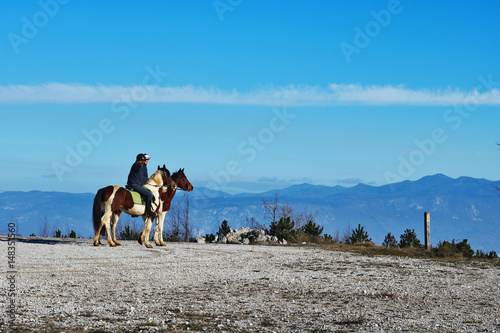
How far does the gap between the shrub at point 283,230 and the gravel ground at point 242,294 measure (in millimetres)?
10705

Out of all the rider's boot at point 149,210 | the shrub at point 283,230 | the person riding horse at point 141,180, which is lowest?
the shrub at point 283,230

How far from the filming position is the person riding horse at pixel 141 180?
20688mm

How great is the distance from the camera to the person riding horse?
2069 centimetres

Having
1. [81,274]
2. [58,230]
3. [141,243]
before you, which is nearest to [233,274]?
[81,274]

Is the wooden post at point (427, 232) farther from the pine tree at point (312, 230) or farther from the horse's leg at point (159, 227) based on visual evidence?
the horse's leg at point (159, 227)

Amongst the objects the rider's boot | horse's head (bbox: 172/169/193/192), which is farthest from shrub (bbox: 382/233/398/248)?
the rider's boot

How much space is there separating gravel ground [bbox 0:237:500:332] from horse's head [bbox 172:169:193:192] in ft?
12.1

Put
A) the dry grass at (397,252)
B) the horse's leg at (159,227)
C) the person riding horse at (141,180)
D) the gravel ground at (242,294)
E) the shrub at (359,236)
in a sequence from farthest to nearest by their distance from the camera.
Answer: the shrub at (359,236) < the dry grass at (397,252) < the horse's leg at (159,227) < the person riding horse at (141,180) < the gravel ground at (242,294)

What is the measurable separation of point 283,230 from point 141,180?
11176 millimetres

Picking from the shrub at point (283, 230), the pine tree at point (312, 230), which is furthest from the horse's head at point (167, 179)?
the pine tree at point (312, 230)

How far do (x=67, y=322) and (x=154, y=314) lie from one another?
51.9 inches

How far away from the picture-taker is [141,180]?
69.0 feet

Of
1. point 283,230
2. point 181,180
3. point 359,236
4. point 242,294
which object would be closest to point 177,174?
point 181,180

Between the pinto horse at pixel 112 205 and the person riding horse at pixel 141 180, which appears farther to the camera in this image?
the person riding horse at pixel 141 180
